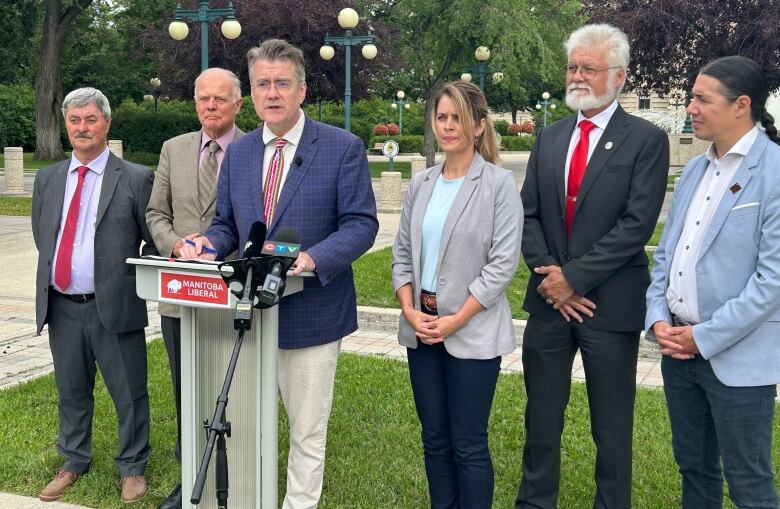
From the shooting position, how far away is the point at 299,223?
3.93 m

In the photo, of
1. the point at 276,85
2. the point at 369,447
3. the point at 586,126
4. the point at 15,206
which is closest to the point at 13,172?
the point at 15,206

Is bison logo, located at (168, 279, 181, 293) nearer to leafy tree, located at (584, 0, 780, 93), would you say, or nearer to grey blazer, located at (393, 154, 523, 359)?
grey blazer, located at (393, 154, 523, 359)

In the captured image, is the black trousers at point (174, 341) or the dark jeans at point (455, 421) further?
the black trousers at point (174, 341)

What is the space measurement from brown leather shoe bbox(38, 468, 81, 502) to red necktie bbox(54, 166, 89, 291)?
101cm

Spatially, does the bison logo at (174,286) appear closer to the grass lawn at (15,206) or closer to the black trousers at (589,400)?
the black trousers at (589,400)

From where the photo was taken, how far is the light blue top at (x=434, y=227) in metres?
3.96

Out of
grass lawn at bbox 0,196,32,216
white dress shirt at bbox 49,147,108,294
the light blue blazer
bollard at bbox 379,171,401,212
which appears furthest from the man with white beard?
grass lawn at bbox 0,196,32,216

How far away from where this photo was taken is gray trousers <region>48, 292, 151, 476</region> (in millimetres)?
4711

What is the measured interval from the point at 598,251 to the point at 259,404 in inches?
61.0

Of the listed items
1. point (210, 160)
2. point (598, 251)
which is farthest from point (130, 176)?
point (598, 251)

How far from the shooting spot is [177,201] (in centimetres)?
457

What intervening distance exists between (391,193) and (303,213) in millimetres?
15795

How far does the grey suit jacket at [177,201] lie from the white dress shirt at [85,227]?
32 centimetres

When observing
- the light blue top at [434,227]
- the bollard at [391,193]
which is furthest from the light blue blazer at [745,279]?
the bollard at [391,193]
